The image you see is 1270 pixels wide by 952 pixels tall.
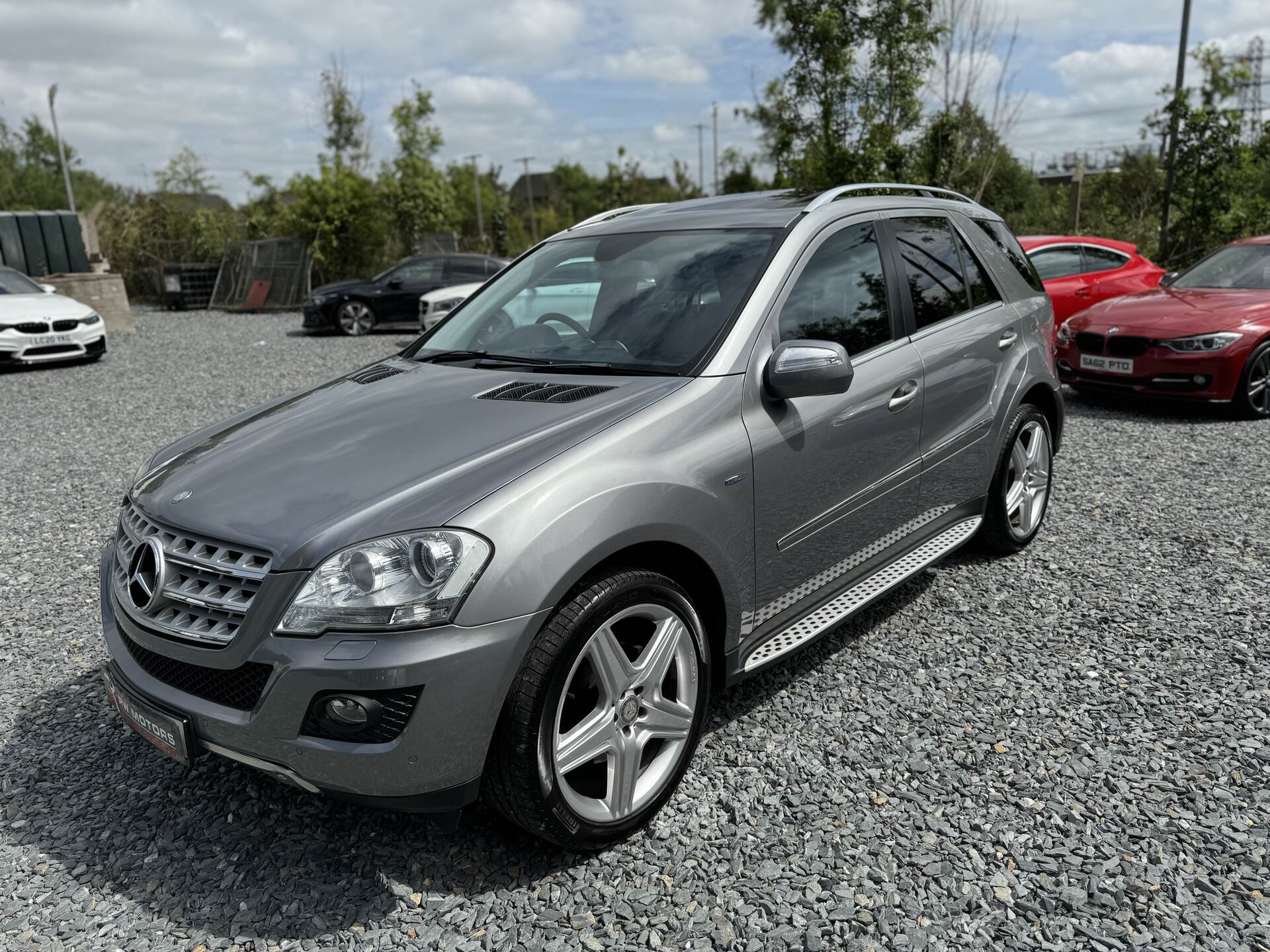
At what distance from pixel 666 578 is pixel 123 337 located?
18.9 m

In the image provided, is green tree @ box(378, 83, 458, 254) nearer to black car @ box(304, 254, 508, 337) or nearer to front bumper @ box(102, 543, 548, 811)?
black car @ box(304, 254, 508, 337)

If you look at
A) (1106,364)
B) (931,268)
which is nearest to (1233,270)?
(1106,364)

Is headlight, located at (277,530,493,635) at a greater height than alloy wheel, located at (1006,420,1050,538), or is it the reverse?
headlight, located at (277,530,493,635)

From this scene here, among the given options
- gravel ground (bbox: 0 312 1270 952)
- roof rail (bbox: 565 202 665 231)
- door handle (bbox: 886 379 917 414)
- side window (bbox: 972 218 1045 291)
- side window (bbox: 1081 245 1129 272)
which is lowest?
gravel ground (bbox: 0 312 1270 952)

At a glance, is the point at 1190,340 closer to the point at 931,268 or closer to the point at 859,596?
the point at 931,268

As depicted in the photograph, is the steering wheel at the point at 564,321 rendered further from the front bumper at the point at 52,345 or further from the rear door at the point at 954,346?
the front bumper at the point at 52,345

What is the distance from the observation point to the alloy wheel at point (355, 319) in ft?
58.8

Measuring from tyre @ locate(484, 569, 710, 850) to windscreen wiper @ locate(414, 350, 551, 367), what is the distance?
1.18 meters

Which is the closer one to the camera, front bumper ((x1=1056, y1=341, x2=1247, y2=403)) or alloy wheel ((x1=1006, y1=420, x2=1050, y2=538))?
alloy wheel ((x1=1006, y1=420, x2=1050, y2=538))

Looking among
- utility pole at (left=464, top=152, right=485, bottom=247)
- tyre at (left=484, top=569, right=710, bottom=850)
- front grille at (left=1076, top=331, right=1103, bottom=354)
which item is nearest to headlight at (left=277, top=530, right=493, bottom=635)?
tyre at (left=484, top=569, right=710, bottom=850)

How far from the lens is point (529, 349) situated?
11.8 ft

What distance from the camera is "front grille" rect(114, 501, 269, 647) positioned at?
7.74 feet

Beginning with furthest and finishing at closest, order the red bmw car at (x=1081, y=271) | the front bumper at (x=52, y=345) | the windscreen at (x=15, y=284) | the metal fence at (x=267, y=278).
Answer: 1. the metal fence at (x=267, y=278)
2. the windscreen at (x=15, y=284)
3. the front bumper at (x=52, y=345)
4. the red bmw car at (x=1081, y=271)

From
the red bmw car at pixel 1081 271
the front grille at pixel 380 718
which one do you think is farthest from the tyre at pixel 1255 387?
the front grille at pixel 380 718
